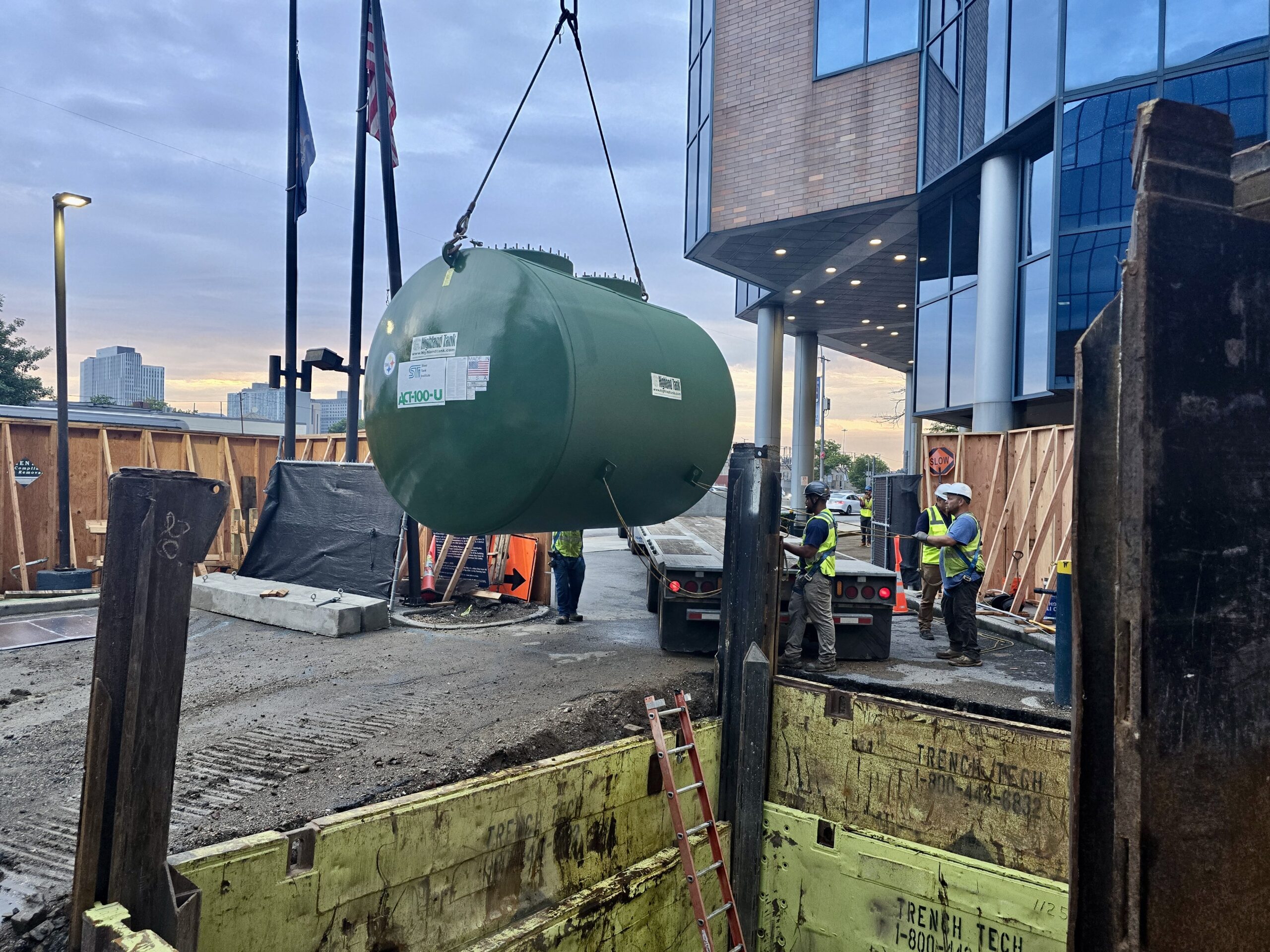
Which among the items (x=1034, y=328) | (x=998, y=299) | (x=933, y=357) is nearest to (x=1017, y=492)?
(x=1034, y=328)

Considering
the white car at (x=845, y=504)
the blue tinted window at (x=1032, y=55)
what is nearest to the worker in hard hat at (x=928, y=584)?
the blue tinted window at (x=1032, y=55)

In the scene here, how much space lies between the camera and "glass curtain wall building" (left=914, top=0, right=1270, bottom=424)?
11.9 meters

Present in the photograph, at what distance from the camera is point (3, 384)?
120 ft

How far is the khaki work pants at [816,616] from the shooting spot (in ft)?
24.6

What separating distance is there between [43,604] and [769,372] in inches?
775

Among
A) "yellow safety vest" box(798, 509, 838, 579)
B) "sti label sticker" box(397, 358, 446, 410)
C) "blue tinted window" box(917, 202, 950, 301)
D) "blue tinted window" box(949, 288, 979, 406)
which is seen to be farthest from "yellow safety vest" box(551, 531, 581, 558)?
"blue tinted window" box(917, 202, 950, 301)

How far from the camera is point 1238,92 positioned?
38.9 feet

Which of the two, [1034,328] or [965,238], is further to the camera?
[965,238]

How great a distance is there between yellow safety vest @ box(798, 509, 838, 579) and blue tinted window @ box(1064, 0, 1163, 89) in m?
9.98

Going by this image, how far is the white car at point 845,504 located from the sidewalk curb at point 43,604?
33556 millimetres

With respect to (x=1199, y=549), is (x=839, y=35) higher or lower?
higher

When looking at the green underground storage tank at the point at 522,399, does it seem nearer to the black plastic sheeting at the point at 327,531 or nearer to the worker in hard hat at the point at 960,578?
the worker in hard hat at the point at 960,578

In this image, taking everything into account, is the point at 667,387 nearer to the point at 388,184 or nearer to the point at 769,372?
the point at 388,184

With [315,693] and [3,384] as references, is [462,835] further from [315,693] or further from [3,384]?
[3,384]
